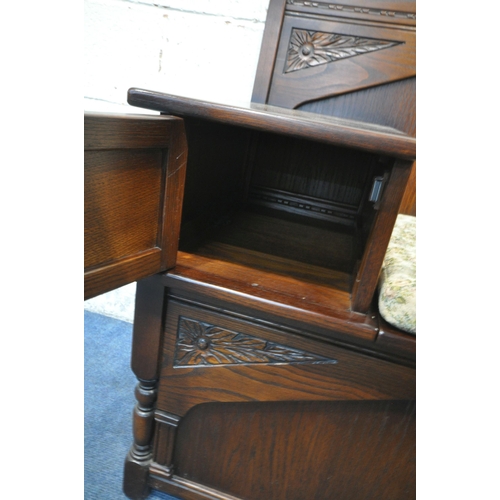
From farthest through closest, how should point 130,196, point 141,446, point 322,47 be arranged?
point 322,47 < point 141,446 < point 130,196

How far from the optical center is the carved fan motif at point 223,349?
Result: 0.50 meters

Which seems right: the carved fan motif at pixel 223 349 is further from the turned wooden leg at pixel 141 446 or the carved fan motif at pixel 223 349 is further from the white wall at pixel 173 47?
the white wall at pixel 173 47

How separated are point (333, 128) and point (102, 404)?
76 cm

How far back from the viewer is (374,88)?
2.71ft

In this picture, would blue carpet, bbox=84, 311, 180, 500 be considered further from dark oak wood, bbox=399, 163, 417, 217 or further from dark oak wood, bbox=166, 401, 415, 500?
dark oak wood, bbox=399, 163, 417, 217

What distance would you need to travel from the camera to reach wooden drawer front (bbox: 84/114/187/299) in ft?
1.09

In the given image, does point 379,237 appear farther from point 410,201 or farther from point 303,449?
point 410,201

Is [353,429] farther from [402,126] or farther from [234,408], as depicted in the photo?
[402,126]

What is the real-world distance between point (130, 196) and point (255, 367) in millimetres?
276

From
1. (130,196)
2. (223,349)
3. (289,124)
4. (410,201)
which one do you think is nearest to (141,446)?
(223,349)

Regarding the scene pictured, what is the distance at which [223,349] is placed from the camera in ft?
1.72

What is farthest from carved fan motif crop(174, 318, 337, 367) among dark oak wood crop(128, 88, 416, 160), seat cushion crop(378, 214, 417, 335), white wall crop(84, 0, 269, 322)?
white wall crop(84, 0, 269, 322)

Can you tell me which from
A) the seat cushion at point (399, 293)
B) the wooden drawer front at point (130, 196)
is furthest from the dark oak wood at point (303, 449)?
the wooden drawer front at point (130, 196)
